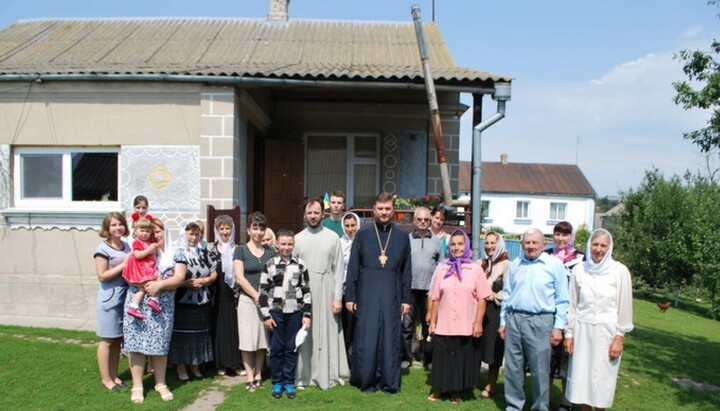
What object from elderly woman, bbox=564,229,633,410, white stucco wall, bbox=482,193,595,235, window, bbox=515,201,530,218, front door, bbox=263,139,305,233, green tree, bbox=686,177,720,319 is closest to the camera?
elderly woman, bbox=564,229,633,410

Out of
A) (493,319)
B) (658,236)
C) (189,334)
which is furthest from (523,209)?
(189,334)

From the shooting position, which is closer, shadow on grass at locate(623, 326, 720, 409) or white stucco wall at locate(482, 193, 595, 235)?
shadow on grass at locate(623, 326, 720, 409)

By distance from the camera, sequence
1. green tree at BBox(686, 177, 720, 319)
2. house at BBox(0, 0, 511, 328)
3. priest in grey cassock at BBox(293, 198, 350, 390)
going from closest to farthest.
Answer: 1. priest in grey cassock at BBox(293, 198, 350, 390)
2. house at BBox(0, 0, 511, 328)
3. green tree at BBox(686, 177, 720, 319)

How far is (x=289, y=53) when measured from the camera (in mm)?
9398

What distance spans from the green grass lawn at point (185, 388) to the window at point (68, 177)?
6.40 ft

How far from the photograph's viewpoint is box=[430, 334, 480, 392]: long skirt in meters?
5.00

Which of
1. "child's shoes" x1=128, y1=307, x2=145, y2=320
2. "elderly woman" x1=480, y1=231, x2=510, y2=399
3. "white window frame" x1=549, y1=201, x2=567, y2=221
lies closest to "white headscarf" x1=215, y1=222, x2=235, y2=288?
"child's shoes" x1=128, y1=307, x2=145, y2=320

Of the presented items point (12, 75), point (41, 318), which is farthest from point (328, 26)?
point (41, 318)

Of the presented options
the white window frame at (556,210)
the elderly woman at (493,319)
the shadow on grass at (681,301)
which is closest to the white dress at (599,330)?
the elderly woman at (493,319)

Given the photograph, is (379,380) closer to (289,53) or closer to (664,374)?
(664,374)

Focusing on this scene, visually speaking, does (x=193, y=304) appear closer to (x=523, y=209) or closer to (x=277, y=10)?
(x=277, y=10)

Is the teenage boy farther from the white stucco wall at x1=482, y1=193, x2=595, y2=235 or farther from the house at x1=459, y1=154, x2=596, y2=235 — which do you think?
the white stucco wall at x1=482, y1=193, x2=595, y2=235

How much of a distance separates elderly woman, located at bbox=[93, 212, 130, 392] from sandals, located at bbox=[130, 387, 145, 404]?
1.03 ft

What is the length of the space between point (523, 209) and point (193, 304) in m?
41.6
